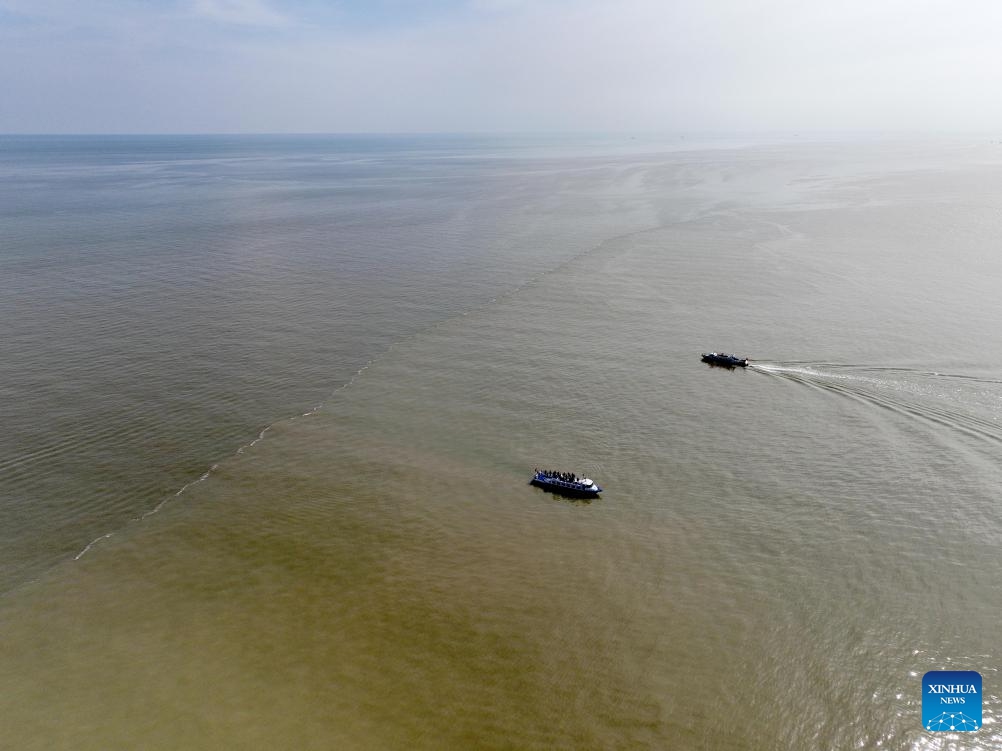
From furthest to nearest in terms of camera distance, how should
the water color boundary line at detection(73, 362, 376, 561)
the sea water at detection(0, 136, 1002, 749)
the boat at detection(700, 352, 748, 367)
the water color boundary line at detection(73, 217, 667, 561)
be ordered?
the boat at detection(700, 352, 748, 367) < the water color boundary line at detection(73, 217, 667, 561) < the water color boundary line at detection(73, 362, 376, 561) < the sea water at detection(0, 136, 1002, 749)

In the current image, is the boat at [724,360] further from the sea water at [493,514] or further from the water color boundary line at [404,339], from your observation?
the water color boundary line at [404,339]

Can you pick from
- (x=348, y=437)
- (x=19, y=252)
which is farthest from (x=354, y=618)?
(x=19, y=252)

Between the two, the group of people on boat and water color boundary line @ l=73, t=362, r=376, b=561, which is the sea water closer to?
water color boundary line @ l=73, t=362, r=376, b=561

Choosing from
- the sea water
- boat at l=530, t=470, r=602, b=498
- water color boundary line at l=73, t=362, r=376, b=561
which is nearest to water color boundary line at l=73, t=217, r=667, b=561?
water color boundary line at l=73, t=362, r=376, b=561

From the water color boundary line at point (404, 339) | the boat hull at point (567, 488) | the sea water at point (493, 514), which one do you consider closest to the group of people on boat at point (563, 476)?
the boat hull at point (567, 488)

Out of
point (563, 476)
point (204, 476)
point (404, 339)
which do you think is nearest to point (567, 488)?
point (563, 476)

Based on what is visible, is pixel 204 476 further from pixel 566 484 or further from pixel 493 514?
pixel 566 484
